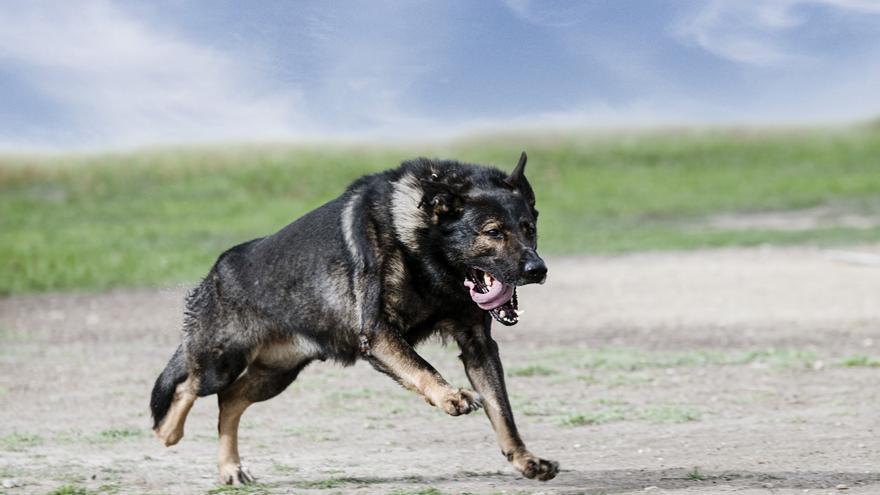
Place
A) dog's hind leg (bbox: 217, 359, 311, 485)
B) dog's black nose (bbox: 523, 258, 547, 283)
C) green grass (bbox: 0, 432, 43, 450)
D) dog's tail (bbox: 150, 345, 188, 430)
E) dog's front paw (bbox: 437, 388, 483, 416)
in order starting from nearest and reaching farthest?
dog's front paw (bbox: 437, 388, 483, 416) < dog's black nose (bbox: 523, 258, 547, 283) < dog's hind leg (bbox: 217, 359, 311, 485) < dog's tail (bbox: 150, 345, 188, 430) < green grass (bbox: 0, 432, 43, 450)

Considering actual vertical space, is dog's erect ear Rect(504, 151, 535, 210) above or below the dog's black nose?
above

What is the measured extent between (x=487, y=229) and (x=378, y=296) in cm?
68

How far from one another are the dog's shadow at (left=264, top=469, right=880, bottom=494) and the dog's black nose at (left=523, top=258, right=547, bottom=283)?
1200mm

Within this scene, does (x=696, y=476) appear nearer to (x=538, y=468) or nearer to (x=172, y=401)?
(x=538, y=468)

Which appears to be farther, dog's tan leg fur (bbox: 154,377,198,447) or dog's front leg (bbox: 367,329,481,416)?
dog's tan leg fur (bbox: 154,377,198,447)

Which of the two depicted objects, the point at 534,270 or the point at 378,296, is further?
the point at 378,296

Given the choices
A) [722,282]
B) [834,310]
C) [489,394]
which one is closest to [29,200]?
[722,282]

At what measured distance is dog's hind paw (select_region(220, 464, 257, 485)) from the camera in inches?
315

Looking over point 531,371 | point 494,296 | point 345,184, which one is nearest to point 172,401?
point 494,296

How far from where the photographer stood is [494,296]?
7250 millimetres

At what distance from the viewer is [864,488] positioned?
7297 mm

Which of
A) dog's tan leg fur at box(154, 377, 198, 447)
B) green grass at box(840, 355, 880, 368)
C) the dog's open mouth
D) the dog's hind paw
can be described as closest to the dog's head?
the dog's open mouth

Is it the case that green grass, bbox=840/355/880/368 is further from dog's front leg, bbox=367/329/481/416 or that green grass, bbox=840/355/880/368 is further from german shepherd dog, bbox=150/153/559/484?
dog's front leg, bbox=367/329/481/416

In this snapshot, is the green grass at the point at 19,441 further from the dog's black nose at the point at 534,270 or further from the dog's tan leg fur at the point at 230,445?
the dog's black nose at the point at 534,270
